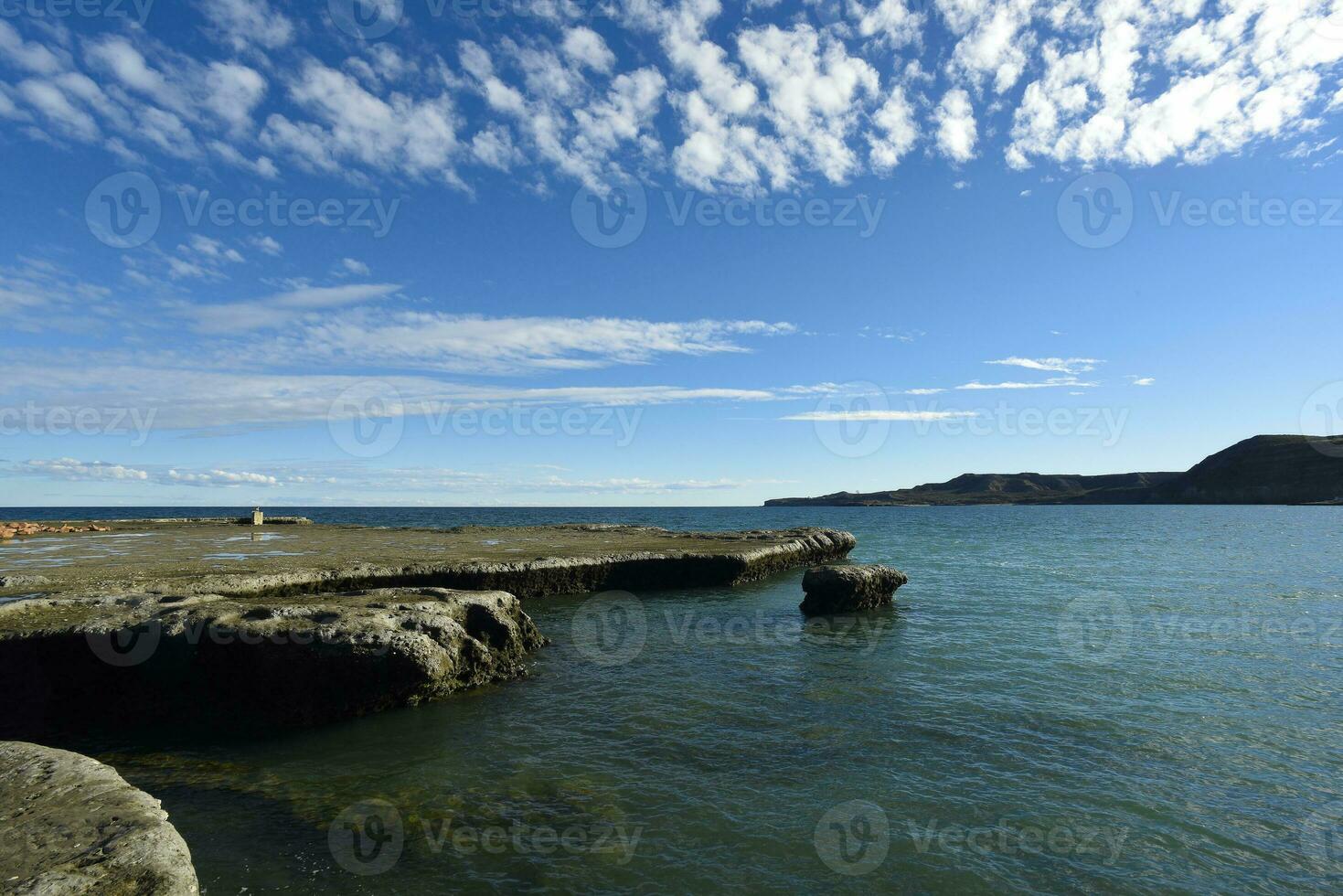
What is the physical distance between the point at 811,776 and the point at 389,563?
1981 cm

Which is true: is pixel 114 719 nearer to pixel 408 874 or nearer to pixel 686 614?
pixel 408 874

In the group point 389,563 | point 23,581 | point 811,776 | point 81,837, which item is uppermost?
point 23,581

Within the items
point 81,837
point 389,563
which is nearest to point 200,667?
point 81,837

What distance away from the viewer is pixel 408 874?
8.02 m

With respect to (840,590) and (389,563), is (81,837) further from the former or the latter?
(840,590)

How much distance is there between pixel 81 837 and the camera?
662 cm

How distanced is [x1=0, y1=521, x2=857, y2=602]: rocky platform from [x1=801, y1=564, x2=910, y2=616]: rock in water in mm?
8030

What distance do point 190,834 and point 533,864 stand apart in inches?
188

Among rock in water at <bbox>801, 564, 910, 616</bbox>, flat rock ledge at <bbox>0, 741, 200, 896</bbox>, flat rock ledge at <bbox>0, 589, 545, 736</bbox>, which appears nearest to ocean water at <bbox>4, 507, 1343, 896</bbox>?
flat rock ledge at <bbox>0, 589, 545, 736</bbox>

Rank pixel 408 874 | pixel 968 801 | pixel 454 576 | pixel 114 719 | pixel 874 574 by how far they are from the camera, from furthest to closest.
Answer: pixel 874 574
pixel 454 576
pixel 114 719
pixel 968 801
pixel 408 874

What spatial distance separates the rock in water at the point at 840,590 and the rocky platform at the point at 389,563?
803cm

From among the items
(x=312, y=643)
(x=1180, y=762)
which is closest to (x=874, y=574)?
(x=1180, y=762)

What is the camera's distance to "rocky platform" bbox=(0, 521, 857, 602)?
64.8 feet

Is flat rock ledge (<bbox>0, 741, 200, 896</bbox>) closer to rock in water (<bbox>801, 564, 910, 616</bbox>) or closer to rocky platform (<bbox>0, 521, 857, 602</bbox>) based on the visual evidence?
rocky platform (<bbox>0, 521, 857, 602</bbox>)
